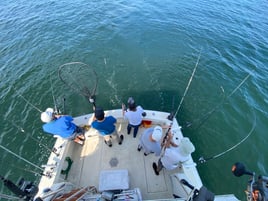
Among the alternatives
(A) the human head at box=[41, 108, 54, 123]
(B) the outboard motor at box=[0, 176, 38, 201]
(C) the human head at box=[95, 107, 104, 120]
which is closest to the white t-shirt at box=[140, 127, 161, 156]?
(C) the human head at box=[95, 107, 104, 120]

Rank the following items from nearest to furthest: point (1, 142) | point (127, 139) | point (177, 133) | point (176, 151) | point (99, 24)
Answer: point (176, 151) → point (177, 133) → point (127, 139) → point (1, 142) → point (99, 24)

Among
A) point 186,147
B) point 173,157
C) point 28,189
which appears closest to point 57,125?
point 28,189

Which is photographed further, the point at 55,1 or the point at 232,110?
the point at 55,1

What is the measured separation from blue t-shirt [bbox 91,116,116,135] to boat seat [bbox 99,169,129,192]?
1.01 meters

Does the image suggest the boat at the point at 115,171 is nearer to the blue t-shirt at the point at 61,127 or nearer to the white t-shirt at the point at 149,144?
the blue t-shirt at the point at 61,127

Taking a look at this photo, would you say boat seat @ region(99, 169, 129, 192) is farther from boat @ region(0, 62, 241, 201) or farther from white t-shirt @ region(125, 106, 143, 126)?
white t-shirt @ region(125, 106, 143, 126)

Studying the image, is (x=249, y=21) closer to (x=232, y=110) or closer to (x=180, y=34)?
(x=180, y=34)

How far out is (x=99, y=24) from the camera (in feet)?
44.2

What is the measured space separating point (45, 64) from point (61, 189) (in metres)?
7.88

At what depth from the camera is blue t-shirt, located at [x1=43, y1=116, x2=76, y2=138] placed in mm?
5416

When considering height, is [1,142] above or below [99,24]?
below

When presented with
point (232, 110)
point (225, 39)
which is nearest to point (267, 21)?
point (225, 39)

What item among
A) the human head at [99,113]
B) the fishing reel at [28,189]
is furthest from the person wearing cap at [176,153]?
the fishing reel at [28,189]

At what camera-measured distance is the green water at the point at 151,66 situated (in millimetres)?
7344
